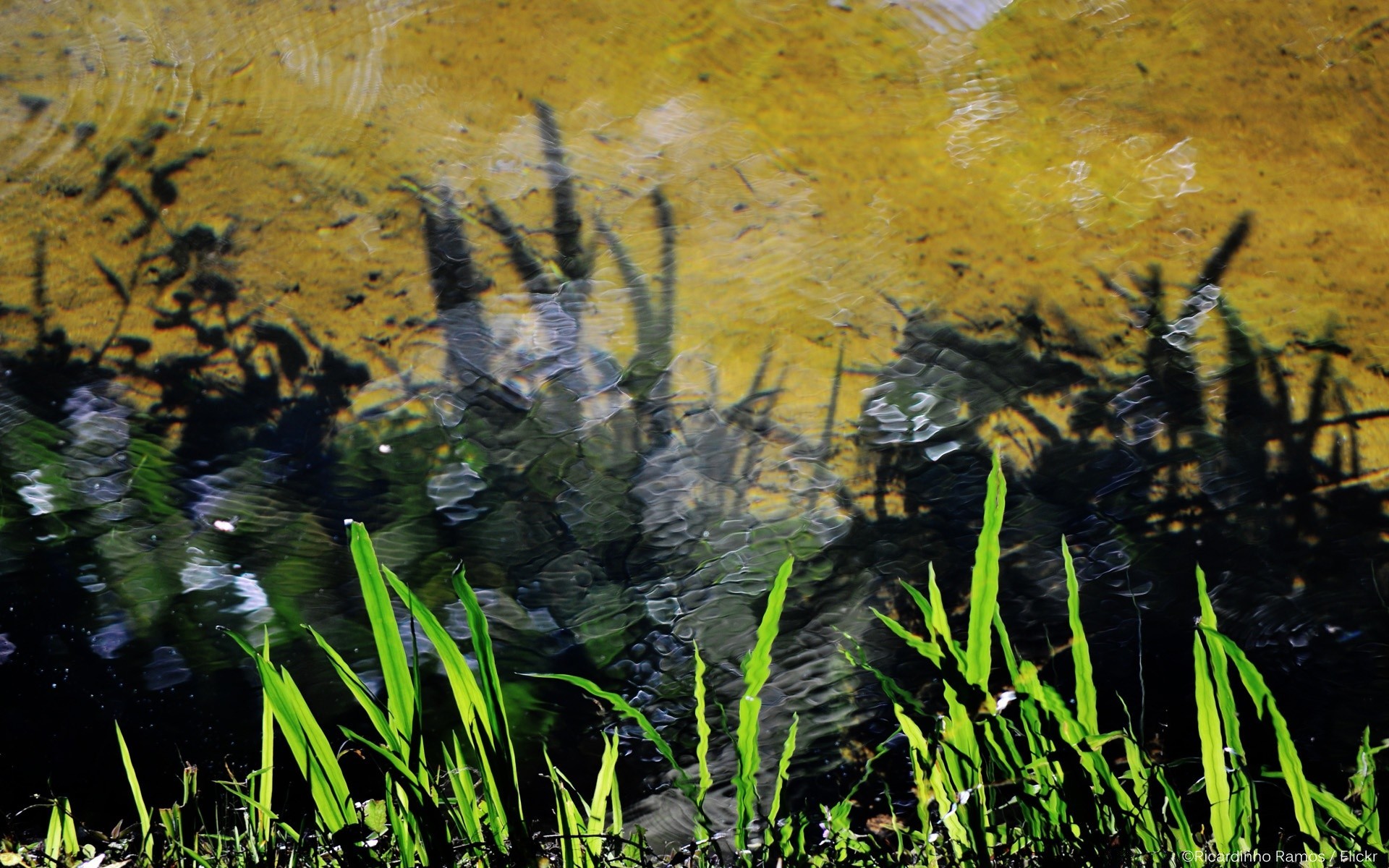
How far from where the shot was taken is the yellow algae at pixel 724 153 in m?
1.34

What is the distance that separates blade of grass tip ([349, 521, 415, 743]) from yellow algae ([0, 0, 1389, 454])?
36 centimetres

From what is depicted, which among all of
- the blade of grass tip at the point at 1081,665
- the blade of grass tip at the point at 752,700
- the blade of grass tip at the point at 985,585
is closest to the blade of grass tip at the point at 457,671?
the blade of grass tip at the point at 752,700

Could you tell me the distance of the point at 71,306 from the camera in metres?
1.40

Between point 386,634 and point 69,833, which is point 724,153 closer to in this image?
point 386,634

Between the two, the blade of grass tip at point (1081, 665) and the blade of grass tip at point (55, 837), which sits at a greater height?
the blade of grass tip at point (1081, 665)

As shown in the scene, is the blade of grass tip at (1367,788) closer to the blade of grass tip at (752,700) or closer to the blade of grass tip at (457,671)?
the blade of grass tip at (752,700)

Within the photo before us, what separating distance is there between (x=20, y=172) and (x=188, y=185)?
0.80ft

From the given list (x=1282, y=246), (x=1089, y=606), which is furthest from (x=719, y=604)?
(x=1282, y=246)

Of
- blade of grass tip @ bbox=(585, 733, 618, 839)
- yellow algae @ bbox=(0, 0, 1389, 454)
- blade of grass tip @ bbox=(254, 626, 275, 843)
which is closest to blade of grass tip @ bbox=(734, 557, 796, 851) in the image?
blade of grass tip @ bbox=(585, 733, 618, 839)

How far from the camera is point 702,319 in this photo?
1.41 meters

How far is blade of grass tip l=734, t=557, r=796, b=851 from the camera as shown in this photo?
1.24 meters

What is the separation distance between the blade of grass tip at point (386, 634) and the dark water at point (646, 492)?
289 mm

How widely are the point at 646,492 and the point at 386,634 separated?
451 mm

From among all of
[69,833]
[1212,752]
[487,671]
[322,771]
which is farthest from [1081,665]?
[69,833]
